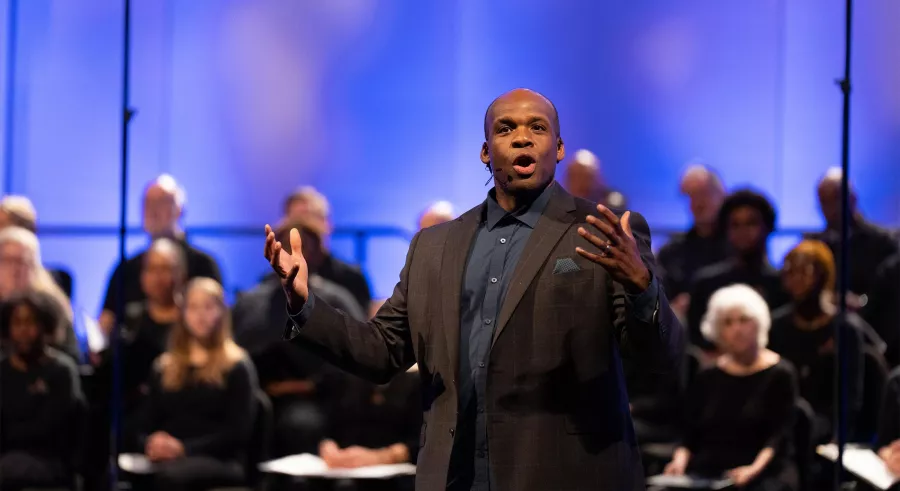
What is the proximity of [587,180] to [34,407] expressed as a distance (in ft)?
8.00

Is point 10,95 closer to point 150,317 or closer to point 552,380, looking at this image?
point 150,317

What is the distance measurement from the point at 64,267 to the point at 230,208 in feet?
3.69

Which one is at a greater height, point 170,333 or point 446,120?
point 446,120

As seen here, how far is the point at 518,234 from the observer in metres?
1.94

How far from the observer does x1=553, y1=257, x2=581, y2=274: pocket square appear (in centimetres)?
184

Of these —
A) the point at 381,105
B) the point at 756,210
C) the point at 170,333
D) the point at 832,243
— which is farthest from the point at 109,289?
Result: the point at 832,243

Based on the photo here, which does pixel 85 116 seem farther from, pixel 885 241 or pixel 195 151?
pixel 885 241

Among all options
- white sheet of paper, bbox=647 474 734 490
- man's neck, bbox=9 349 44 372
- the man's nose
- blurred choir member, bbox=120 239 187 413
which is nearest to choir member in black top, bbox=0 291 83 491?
man's neck, bbox=9 349 44 372

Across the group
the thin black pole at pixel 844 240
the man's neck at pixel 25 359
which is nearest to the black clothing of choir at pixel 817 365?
the thin black pole at pixel 844 240

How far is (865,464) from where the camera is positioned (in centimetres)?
381

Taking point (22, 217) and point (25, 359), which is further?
point (22, 217)

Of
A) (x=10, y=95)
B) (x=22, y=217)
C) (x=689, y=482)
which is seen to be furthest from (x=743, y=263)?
(x=10, y=95)

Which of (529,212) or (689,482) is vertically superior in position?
(529,212)

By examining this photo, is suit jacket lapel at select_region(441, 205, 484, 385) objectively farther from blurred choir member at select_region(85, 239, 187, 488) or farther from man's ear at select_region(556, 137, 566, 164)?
blurred choir member at select_region(85, 239, 187, 488)
